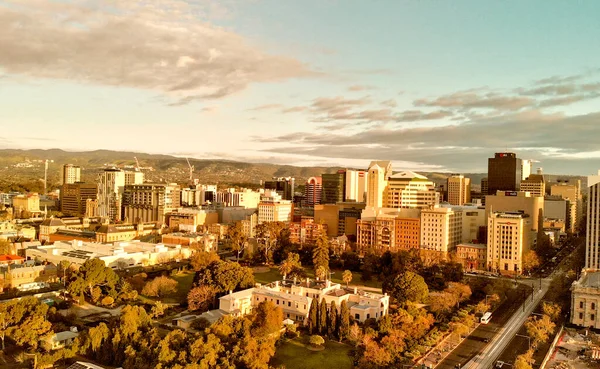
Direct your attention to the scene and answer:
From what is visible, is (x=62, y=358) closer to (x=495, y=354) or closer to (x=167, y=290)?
(x=167, y=290)

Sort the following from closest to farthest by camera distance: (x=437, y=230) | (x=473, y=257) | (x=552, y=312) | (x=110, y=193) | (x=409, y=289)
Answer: (x=552, y=312)
(x=409, y=289)
(x=473, y=257)
(x=437, y=230)
(x=110, y=193)

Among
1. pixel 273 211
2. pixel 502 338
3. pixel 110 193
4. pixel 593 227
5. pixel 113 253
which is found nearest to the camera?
pixel 502 338

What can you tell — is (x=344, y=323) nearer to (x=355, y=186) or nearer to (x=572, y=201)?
(x=355, y=186)

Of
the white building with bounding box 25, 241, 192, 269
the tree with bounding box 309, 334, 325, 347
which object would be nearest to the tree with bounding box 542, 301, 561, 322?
the tree with bounding box 309, 334, 325, 347

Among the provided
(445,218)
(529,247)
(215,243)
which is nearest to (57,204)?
(215,243)

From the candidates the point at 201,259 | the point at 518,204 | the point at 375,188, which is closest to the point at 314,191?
the point at 375,188

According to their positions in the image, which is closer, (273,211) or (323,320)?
(323,320)

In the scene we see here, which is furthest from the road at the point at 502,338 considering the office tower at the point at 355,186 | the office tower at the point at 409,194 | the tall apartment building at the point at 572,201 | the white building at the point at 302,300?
the office tower at the point at 355,186
